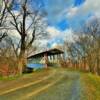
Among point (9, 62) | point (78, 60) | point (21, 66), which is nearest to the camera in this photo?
point (21, 66)

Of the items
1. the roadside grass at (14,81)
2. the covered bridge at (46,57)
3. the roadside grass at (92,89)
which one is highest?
the covered bridge at (46,57)

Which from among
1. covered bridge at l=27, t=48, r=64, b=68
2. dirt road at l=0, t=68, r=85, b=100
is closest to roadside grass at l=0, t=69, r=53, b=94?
dirt road at l=0, t=68, r=85, b=100

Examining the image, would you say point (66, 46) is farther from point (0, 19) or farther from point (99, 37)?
point (0, 19)

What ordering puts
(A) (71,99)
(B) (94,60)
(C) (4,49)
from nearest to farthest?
1. (A) (71,99)
2. (B) (94,60)
3. (C) (4,49)

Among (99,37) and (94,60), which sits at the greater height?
(99,37)

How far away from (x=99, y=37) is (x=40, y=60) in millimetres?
15217

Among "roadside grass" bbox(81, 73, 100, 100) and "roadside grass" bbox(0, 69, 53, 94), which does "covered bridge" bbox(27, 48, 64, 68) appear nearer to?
"roadside grass" bbox(0, 69, 53, 94)

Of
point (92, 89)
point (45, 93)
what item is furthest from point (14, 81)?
point (45, 93)

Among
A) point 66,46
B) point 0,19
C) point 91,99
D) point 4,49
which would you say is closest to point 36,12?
point 0,19

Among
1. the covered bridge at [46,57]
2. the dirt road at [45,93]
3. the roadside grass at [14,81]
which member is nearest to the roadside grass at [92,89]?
the dirt road at [45,93]

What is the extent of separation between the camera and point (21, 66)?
133 ft

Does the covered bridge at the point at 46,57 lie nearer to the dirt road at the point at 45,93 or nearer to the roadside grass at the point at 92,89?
the roadside grass at the point at 92,89

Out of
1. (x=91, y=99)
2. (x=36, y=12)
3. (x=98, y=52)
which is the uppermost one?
(x=36, y=12)

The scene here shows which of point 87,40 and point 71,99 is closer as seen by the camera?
point 71,99
